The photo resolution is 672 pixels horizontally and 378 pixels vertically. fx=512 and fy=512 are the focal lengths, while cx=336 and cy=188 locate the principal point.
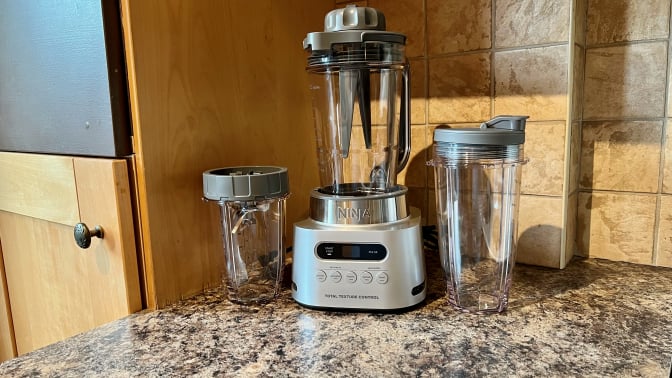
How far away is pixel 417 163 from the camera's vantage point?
1.01m

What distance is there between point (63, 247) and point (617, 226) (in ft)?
3.14

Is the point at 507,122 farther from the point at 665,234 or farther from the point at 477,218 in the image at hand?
the point at 665,234

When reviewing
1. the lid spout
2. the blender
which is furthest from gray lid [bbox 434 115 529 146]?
the blender

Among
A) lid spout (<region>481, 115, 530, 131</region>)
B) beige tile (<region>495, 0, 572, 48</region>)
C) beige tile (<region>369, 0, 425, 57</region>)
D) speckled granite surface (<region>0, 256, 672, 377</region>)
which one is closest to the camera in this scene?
speckled granite surface (<region>0, 256, 672, 377</region>)

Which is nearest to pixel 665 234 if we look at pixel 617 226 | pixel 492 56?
pixel 617 226

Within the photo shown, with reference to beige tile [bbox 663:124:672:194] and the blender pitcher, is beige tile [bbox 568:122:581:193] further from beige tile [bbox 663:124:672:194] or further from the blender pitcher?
the blender pitcher

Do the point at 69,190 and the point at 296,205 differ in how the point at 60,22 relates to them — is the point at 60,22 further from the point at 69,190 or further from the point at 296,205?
the point at 296,205

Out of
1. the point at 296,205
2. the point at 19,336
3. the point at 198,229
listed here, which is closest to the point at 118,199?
the point at 198,229

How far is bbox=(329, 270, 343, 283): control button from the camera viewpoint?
71 cm

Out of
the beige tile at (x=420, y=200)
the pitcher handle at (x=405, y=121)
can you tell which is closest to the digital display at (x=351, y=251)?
the pitcher handle at (x=405, y=121)

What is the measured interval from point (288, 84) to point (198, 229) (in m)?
0.32

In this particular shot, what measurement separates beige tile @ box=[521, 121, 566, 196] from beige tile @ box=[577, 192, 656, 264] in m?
0.11

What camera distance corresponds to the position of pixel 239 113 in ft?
2.76

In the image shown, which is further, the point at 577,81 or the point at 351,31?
the point at 577,81
